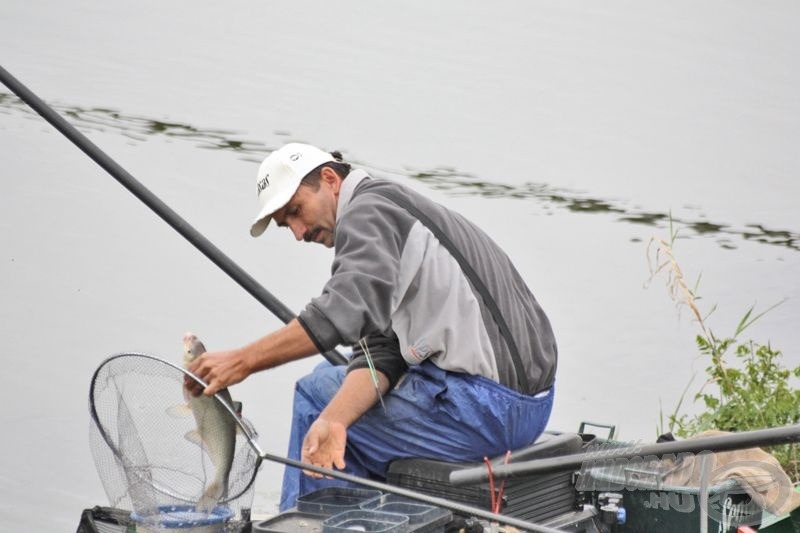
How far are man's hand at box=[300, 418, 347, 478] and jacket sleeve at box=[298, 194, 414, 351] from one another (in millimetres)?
246

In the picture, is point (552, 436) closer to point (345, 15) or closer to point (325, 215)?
point (325, 215)

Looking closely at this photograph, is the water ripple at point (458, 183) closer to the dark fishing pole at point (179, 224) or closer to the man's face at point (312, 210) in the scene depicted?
the dark fishing pole at point (179, 224)

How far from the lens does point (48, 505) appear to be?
5.14 meters

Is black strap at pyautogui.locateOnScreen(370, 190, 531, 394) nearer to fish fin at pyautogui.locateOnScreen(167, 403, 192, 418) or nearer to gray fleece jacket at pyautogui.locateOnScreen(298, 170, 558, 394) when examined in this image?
gray fleece jacket at pyautogui.locateOnScreen(298, 170, 558, 394)

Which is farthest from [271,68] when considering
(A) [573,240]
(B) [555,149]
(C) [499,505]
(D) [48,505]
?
(C) [499,505]

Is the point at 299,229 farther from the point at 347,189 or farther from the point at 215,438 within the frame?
the point at 215,438

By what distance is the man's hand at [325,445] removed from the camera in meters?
3.61

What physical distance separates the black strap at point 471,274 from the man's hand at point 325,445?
0.55 metres

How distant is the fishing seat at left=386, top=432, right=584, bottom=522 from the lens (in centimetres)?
367

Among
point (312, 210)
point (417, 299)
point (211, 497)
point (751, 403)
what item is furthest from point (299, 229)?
point (751, 403)

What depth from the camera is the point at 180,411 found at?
3.59 metres

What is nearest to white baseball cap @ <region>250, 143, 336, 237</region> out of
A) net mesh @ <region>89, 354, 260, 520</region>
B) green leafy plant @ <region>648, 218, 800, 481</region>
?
net mesh @ <region>89, 354, 260, 520</region>

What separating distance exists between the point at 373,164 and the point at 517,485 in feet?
15.7

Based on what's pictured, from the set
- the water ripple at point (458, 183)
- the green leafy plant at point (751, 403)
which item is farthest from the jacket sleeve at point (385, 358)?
the water ripple at point (458, 183)
